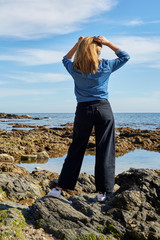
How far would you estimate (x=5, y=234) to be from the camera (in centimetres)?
386

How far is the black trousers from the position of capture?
4.58 metres

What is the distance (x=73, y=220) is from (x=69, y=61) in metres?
2.66

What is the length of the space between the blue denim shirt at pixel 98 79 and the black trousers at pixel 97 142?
12 centimetres

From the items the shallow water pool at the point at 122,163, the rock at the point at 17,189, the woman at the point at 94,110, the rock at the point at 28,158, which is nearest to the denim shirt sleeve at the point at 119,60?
the woman at the point at 94,110

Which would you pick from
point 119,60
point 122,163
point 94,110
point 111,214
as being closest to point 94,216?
point 111,214

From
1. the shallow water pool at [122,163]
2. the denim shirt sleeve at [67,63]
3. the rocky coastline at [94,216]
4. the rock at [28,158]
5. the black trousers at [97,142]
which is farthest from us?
the rock at [28,158]

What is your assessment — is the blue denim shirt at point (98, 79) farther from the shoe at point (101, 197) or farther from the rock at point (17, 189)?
the rock at point (17, 189)

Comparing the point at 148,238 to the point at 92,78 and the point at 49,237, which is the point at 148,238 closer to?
the point at 49,237

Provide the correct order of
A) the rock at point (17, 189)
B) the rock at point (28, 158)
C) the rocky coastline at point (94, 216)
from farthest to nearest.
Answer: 1. the rock at point (28, 158)
2. the rock at point (17, 189)
3. the rocky coastline at point (94, 216)

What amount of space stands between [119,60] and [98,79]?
0.48 meters

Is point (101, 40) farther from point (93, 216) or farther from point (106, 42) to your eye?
point (93, 216)

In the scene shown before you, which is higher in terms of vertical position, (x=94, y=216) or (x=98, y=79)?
(x=98, y=79)

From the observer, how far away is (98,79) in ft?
14.9

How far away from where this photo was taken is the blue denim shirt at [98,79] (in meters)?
4.54
